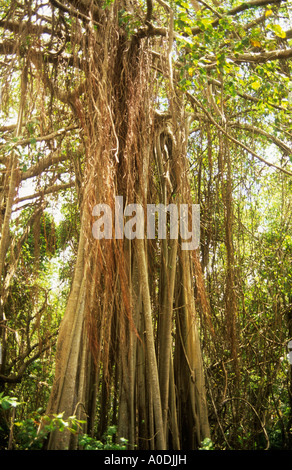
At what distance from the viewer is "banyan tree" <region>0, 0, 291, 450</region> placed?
90.0 inches

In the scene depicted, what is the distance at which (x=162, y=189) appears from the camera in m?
3.07

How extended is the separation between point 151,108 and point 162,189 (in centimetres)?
58

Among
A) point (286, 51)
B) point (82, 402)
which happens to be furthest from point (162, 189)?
point (82, 402)

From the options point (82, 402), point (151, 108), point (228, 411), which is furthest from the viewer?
point (228, 411)

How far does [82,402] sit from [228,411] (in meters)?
1.86

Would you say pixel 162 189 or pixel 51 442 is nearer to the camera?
pixel 51 442

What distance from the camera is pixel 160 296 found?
9.81 feet

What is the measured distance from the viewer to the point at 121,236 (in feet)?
8.21

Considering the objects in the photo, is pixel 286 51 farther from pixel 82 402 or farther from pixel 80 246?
pixel 82 402

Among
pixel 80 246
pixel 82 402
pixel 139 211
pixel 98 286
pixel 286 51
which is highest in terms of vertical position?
pixel 286 51

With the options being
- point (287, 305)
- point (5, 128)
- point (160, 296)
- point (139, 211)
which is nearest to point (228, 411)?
point (287, 305)

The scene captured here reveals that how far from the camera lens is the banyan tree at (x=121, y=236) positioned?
229 cm

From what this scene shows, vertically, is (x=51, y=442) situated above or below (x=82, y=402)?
below
